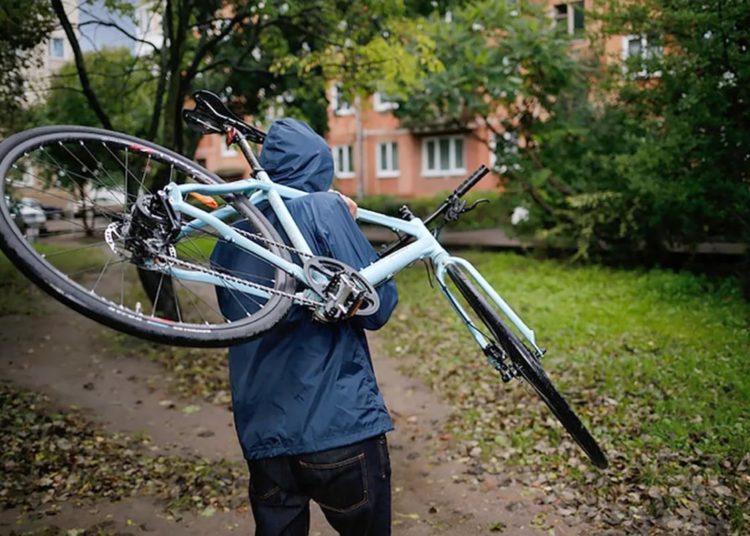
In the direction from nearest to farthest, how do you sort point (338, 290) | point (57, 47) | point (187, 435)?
point (338, 290)
point (187, 435)
point (57, 47)

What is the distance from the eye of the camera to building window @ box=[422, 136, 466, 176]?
3340 cm

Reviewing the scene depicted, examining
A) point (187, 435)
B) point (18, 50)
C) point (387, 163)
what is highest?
point (387, 163)

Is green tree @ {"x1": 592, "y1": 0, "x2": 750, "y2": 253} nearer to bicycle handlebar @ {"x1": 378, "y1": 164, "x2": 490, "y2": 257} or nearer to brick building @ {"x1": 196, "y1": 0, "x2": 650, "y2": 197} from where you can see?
bicycle handlebar @ {"x1": 378, "y1": 164, "x2": 490, "y2": 257}

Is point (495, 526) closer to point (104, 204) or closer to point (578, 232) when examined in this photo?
point (104, 204)

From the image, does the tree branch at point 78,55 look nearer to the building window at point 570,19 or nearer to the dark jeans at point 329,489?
the dark jeans at point 329,489

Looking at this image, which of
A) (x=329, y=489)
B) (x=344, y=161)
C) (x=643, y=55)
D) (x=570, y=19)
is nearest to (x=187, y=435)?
(x=329, y=489)

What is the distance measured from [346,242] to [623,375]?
5795 mm

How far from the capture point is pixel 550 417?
696 cm

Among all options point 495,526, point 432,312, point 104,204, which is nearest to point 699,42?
point 432,312

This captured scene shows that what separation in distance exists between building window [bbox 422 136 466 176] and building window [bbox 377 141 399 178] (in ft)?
6.35

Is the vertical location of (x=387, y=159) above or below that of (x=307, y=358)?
above

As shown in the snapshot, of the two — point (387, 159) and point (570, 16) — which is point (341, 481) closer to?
point (570, 16)

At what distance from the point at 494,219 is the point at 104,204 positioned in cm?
2311

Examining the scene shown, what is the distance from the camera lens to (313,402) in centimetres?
261
